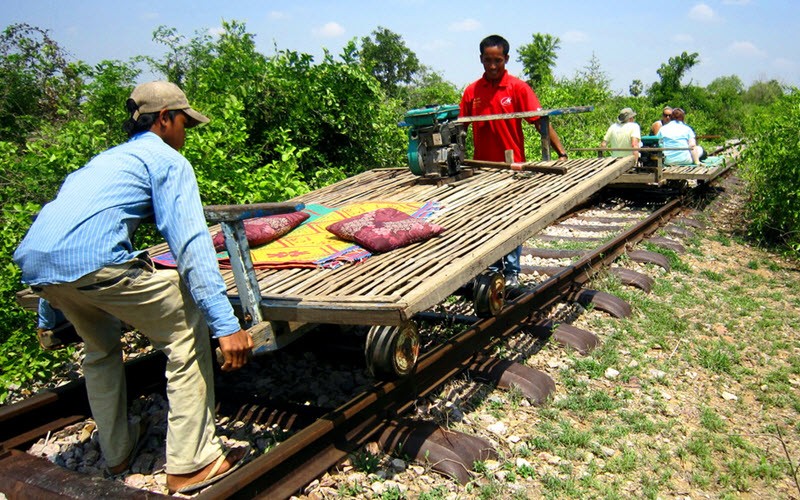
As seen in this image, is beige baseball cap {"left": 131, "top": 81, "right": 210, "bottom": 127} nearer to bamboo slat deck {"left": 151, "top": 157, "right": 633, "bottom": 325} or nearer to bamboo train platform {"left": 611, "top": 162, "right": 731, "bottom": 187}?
bamboo slat deck {"left": 151, "top": 157, "right": 633, "bottom": 325}

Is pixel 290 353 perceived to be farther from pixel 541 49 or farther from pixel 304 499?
pixel 541 49

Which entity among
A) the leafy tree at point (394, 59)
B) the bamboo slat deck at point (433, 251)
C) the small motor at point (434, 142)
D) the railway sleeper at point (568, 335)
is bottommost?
the railway sleeper at point (568, 335)

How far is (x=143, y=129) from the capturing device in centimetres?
305

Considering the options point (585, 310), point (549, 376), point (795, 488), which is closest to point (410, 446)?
point (549, 376)

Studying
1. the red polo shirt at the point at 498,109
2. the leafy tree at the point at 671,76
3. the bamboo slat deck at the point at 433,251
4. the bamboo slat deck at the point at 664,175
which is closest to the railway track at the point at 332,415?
the bamboo slat deck at the point at 433,251

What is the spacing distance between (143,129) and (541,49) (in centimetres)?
4660

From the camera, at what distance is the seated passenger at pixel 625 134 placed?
34.9 feet

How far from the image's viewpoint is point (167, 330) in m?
2.99

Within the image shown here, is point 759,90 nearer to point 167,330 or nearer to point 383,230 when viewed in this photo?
point 383,230

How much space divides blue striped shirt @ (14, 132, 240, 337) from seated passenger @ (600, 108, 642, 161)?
29.9ft

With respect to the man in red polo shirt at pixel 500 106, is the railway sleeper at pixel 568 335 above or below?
below

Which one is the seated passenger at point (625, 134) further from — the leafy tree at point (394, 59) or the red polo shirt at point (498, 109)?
the leafy tree at point (394, 59)

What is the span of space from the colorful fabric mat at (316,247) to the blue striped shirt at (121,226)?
733 millimetres

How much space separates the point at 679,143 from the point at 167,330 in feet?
35.5
